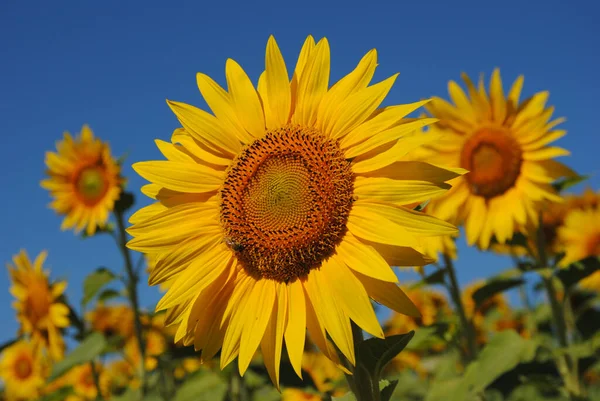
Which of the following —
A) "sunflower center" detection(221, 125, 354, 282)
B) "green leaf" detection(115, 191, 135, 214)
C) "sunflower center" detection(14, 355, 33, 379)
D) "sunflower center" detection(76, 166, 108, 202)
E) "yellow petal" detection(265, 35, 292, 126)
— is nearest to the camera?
"sunflower center" detection(221, 125, 354, 282)

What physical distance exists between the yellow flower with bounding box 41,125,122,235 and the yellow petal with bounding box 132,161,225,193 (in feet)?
16.1

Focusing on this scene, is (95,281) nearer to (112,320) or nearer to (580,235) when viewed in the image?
(112,320)

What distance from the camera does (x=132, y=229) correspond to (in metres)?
3.42

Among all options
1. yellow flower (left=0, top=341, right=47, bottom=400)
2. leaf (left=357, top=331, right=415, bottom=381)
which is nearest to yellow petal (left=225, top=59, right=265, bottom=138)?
leaf (left=357, top=331, right=415, bottom=381)

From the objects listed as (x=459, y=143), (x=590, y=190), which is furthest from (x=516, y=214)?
(x=590, y=190)

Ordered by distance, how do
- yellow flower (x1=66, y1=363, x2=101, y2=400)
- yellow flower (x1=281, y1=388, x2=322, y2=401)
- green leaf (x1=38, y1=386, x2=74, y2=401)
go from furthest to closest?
yellow flower (x1=66, y1=363, x2=101, y2=400) < green leaf (x1=38, y1=386, x2=74, y2=401) < yellow flower (x1=281, y1=388, x2=322, y2=401)

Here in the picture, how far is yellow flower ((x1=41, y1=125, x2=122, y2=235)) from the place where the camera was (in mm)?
8375

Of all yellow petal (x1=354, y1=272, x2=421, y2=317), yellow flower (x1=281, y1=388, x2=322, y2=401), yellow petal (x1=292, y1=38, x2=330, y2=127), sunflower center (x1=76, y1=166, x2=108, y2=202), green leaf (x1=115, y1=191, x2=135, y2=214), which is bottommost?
yellow flower (x1=281, y1=388, x2=322, y2=401)

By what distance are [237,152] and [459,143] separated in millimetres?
3549

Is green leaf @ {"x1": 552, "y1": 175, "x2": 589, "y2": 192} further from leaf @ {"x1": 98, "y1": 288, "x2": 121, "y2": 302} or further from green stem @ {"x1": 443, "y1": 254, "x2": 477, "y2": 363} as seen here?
leaf @ {"x1": 98, "y1": 288, "x2": 121, "y2": 302}

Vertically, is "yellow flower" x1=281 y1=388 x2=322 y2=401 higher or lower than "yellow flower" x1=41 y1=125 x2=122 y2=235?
lower

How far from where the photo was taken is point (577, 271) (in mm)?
5707

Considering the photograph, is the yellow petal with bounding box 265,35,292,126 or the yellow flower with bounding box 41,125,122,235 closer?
the yellow petal with bounding box 265,35,292,126

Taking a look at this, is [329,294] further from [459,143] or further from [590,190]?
[590,190]
